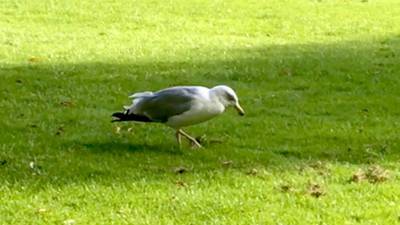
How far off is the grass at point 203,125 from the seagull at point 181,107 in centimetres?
30

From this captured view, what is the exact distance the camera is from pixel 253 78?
13.9 metres

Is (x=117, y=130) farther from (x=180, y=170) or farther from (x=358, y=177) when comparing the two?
(x=358, y=177)

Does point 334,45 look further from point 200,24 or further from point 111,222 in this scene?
point 111,222

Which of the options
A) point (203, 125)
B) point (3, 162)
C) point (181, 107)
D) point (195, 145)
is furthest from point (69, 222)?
point (203, 125)

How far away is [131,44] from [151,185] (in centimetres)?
903

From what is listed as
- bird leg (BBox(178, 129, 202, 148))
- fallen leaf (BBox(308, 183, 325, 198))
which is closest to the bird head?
bird leg (BBox(178, 129, 202, 148))

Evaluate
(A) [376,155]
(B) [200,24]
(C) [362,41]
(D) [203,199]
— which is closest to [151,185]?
(D) [203,199]

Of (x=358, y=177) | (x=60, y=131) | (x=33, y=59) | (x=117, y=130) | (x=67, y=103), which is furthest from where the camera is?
(x=33, y=59)

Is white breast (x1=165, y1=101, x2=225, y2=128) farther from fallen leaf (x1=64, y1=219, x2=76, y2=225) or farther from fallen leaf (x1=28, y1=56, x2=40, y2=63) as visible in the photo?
fallen leaf (x1=28, y1=56, x2=40, y2=63)

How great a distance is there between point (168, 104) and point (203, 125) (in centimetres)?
138

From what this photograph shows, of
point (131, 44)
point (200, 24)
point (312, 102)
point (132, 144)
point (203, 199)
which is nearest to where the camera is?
point (203, 199)

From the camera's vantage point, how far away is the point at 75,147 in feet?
31.5

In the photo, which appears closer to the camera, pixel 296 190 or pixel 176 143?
pixel 296 190

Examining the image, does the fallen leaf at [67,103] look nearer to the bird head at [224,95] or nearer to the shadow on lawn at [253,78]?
the shadow on lawn at [253,78]
